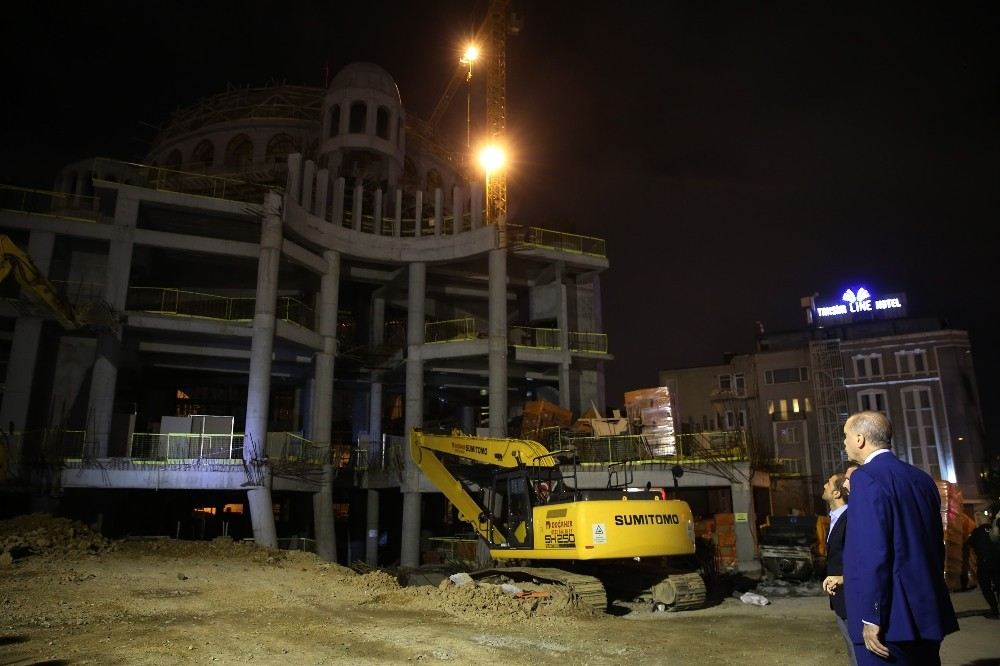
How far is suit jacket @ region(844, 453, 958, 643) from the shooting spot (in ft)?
11.4

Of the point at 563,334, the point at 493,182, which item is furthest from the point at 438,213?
the point at 563,334

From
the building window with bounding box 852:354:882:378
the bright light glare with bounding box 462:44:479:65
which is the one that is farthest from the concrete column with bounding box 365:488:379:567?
the bright light glare with bounding box 462:44:479:65

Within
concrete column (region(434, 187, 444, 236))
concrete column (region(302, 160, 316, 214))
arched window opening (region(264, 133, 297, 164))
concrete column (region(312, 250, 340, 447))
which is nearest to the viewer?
concrete column (region(312, 250, 340, 447))

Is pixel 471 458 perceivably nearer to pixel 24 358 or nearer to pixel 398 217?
pixel 398 217

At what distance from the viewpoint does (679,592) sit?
1470 cm

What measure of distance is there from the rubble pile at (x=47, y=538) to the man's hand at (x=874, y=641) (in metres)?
18.5

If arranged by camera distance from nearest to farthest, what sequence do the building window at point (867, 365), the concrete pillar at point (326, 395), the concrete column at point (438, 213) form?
the concrete pillar at point (326, 395) < the concrete column at point (438, 213) < the building window at point (867, 365)

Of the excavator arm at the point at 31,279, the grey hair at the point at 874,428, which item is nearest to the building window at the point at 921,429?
the grey hair at the point at 874,428

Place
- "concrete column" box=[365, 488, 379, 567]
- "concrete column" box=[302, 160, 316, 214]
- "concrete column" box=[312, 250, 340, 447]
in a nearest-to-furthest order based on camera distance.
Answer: "concrete column" box=[312, 250, 340, 447], "concrete column" box=[302, 160, 316, 214], "concrete column" box=[365, 488, 379, 567]

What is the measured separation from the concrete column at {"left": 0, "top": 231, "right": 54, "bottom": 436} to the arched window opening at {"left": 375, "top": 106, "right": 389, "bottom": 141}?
672 inches

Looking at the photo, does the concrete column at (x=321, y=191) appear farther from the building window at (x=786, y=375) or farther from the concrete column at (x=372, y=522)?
the building window at (x=786, y=375)

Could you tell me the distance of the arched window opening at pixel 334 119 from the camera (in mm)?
35750

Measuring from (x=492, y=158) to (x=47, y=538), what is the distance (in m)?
29.7

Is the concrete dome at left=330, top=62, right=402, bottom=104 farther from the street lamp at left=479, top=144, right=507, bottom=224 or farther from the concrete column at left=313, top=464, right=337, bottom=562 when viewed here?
the concrete column at left=313, top=464, right=337, bottom=562
